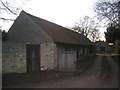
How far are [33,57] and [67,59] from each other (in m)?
3.22

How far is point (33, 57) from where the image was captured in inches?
405

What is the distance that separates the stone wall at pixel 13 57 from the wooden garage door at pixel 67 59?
142 inches

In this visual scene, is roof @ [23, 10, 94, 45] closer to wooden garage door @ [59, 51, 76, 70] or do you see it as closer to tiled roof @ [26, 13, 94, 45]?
tiled roof @ [26, 13, 94, 45]

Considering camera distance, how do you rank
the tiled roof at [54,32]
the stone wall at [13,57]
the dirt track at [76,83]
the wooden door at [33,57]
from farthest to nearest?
the tiled roof at [54,32], the wooden door at [33,57], the stone wall at [13,57], the dirt track at [76,83]

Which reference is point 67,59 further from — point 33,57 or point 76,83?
point 76,83

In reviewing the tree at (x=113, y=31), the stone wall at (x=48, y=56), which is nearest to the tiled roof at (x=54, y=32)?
the stone wall at (x=48, y=56)

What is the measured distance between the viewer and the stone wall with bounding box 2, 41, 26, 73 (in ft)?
29.1

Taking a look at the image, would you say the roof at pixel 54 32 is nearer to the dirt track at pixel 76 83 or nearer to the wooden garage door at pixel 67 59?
the wooden garage door at pixel 67 59

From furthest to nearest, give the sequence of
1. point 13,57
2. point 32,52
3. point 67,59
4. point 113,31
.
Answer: point 113,31 < point 67,59 < point 32,52 < point 13,57

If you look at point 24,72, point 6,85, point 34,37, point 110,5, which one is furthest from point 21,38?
point 110,5

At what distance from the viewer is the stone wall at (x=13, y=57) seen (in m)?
8.88

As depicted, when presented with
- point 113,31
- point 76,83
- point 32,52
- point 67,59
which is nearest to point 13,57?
point 32,52

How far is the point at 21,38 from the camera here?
42.1ft

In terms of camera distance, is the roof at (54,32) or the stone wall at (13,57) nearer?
the stone wall at (13,57)
